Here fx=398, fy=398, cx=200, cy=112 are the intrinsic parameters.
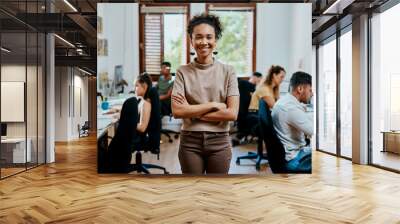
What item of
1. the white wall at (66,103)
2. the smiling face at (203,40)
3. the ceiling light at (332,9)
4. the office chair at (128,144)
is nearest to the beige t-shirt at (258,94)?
the smiling face at (203,40)

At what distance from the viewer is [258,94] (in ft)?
18.7

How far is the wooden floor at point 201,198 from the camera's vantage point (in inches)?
144

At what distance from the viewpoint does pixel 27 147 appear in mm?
6812

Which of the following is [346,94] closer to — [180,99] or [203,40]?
[203,40]

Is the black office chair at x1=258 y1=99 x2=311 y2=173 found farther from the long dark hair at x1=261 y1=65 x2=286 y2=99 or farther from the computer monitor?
the computer monitor

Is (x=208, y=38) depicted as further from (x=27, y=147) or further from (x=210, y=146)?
(x=27, y=147)

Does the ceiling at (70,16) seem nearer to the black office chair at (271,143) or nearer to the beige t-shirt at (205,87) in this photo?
the beige t-shirt at (205,87)

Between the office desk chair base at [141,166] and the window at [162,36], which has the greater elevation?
the window at [162,36]

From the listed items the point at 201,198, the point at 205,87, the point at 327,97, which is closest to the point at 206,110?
the point at 205,87

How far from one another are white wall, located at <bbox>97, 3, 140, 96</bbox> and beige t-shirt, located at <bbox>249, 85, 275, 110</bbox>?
5.55ft

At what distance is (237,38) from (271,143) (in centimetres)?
159

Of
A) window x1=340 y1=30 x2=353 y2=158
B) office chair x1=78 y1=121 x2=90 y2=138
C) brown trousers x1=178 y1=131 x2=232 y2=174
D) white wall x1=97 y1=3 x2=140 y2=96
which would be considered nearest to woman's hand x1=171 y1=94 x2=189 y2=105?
brown trousers x1=178 y1=131 x2=232 y2=174

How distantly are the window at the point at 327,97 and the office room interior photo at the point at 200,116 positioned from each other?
5.39 ft

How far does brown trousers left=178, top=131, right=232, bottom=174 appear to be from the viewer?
500 cm
